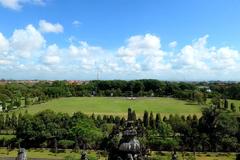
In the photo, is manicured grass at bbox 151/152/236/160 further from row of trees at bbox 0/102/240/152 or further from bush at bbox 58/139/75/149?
bush at bbox 58/139/75/149

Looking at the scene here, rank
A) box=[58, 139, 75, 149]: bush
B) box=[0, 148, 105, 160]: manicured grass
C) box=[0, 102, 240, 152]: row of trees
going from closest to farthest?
box=[0, 148, 105, 160]: manicured grass
box=[0, 102, 240, 152]: row of trees
box=[58, 139, 75, 149]: bush

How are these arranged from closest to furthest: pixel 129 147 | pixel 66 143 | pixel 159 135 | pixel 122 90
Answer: pixel 129 147
pixel 66 143
pixel 159 135
pixel 122 90

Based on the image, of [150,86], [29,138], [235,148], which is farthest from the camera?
[150,86]

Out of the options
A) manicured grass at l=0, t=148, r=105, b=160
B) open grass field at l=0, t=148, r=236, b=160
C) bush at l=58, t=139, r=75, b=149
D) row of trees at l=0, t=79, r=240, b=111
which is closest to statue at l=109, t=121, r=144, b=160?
open grass field at l=0, t=148, r=236, b=160

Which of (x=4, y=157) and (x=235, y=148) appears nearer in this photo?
(x=4, y=157)

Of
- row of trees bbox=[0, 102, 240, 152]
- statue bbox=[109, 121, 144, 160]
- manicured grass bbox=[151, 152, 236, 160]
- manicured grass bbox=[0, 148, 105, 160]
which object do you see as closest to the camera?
statue bbox=[109, 121, 144, 160]

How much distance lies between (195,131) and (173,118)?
8.55 m

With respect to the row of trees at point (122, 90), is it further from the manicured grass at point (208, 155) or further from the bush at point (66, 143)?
the manicured grass at point (208, 155)

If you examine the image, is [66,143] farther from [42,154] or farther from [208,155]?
[208,155]

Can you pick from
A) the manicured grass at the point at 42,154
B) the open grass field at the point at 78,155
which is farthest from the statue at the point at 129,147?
the manicured grass at the point at 42,154

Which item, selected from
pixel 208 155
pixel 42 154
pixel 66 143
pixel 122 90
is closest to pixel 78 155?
pixel 42 154

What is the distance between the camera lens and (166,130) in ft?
138

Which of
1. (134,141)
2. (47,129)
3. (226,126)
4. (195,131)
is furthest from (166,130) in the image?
(134,141)

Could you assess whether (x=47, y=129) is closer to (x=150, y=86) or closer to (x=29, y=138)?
(x=29, y=138)
